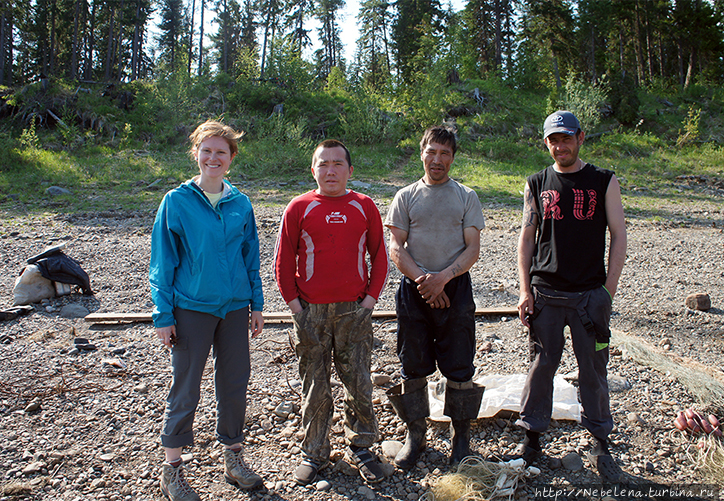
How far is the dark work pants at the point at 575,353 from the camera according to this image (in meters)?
2.64

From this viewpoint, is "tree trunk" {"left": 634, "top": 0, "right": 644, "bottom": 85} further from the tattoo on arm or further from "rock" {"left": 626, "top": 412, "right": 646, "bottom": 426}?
the tattoo on arm

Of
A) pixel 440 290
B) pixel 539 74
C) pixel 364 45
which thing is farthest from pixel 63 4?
pixel 440 290

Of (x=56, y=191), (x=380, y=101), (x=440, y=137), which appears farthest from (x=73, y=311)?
(x=380, y=101)

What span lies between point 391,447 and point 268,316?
8.28 ft

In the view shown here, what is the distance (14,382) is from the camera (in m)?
3.75

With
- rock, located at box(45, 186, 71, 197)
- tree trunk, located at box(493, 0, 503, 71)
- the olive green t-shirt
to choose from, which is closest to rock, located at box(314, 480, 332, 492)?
the olive green t-shirt

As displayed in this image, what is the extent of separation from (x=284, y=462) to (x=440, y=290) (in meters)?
1.50

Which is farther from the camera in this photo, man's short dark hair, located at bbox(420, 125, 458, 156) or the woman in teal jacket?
man's short dark hair, located at bbox(420, 125, 458, 156)

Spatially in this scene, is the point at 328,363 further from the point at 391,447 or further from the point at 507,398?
the point at 507,398

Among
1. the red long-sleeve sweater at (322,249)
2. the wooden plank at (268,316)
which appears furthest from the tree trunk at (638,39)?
the red long-sleeve sweater at (322,249)

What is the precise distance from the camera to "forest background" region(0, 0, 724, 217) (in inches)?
581

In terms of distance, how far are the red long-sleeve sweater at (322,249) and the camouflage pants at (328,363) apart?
97mm

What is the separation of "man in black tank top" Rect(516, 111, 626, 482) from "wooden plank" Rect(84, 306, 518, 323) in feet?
8.16

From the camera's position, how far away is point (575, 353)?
8.84 ft
